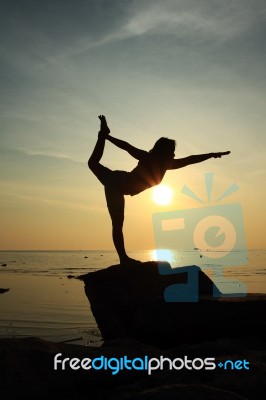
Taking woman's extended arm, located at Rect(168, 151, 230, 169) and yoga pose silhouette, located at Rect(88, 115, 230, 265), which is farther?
woman's extended arm, located at Rect(168, 151, 230, 169)

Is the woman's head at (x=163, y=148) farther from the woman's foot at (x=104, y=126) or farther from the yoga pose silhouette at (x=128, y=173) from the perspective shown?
the woman's foot at (x=104, y=126)

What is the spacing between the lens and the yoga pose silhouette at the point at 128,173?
26.0 feet

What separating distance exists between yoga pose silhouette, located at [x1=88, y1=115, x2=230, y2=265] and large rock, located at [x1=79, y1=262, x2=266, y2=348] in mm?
631

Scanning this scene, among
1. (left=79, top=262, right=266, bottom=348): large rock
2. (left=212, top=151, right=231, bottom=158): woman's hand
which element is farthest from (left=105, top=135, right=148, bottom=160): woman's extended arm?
(left=79, top=262, right=266, bottom=348): large rock

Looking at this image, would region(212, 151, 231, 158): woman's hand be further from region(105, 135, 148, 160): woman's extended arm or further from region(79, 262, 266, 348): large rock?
region(79, 262, 266, 348): large rock

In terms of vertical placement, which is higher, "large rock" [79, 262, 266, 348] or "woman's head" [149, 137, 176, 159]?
"woman's head" [149, 137, 176, 159]

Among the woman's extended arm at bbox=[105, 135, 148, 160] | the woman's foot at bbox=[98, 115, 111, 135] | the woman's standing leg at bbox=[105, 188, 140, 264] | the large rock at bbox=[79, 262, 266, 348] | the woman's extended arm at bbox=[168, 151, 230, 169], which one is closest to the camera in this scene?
the large rock at bbox=[79, 262, 266, 348]

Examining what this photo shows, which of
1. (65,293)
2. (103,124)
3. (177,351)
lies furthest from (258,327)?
(65,293)

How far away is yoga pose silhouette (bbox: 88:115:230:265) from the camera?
7.93 m

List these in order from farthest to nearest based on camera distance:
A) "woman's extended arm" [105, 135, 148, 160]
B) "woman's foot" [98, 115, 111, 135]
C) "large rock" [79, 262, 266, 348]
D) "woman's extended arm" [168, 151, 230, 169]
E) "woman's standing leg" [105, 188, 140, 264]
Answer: "woman's standing leg" [105, 188, 140, 264]
"woman's extended arm" [168, 151, 230, 169]
"woman's foot" [98, 115, 111, 135]
"woman's extended arm" [105, 135, 148, 160]
"large rock" [79, 262, 266, 348]

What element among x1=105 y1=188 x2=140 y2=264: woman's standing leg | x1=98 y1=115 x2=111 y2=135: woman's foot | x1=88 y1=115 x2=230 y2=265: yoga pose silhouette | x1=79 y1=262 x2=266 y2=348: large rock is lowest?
x1=79 y1=262 x2=266 y2=348: large rock

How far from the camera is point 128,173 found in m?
8.35

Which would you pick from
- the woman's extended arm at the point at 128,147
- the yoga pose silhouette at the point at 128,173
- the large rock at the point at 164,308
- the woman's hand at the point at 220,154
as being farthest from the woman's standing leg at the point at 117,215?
the woman's hand at the point at 220,154

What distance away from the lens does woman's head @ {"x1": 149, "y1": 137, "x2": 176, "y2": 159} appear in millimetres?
7926
